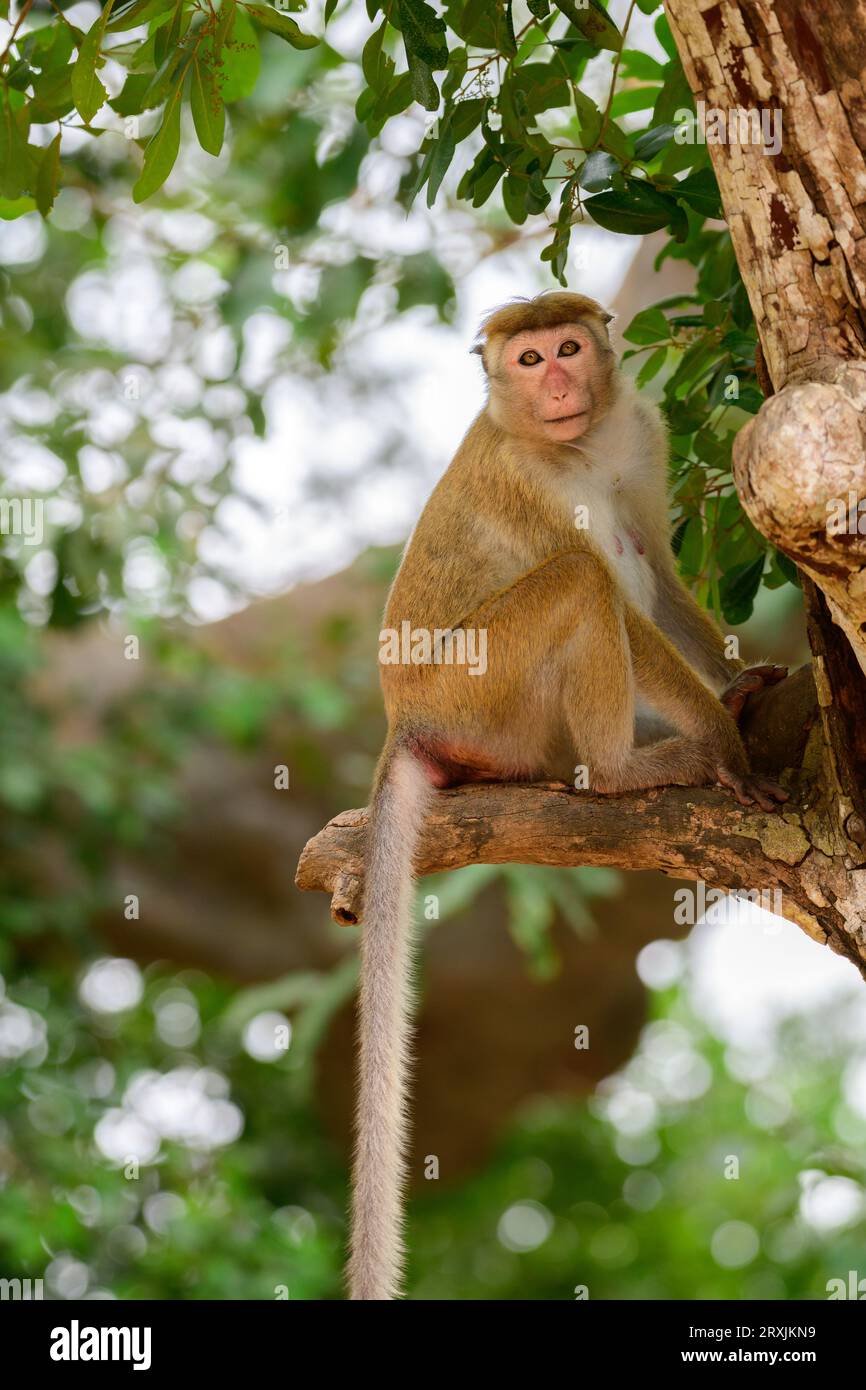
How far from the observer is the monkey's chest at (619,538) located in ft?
13.4

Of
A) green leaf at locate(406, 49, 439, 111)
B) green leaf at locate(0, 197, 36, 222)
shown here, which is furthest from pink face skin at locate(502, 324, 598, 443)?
green leaf at locate(0, 197, 36, 222)

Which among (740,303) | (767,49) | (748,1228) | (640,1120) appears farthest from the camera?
(640,1120)

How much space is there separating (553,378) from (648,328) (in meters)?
0.50

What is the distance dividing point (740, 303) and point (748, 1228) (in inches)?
396

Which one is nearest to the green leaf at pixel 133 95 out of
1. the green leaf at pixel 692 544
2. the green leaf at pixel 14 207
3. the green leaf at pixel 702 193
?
the green leaf at pixel 14 207

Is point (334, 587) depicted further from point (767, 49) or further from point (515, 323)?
point (767, 49)

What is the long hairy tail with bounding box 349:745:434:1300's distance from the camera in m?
3.18

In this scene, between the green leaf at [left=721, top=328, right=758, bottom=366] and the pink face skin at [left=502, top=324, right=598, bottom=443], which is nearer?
the green leaf at [left=721, top=328, right=758, bottom=366]

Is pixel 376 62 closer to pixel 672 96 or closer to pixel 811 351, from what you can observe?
pixel 672 96

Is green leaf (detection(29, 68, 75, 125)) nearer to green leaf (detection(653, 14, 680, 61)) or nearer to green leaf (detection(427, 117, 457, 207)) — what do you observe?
green leaf (detection(427, 117, 457, 207))

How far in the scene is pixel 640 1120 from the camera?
1315 cm

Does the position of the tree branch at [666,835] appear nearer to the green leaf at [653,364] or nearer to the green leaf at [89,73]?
the green leaf at [653,364]

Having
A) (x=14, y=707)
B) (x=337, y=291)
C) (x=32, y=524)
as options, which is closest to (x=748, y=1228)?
(x=14, y=707)

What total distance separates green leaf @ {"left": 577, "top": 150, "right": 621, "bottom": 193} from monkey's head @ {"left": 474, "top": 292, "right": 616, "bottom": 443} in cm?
101
